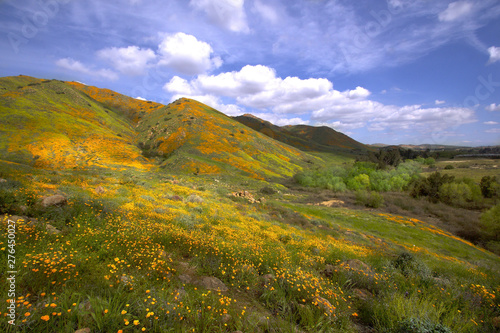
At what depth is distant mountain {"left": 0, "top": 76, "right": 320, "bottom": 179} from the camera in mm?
38719

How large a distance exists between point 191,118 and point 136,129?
69.1ft

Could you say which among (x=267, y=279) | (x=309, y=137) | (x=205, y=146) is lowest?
(x=267, y=279)

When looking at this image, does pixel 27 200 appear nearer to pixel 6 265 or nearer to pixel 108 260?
pixel 6 265

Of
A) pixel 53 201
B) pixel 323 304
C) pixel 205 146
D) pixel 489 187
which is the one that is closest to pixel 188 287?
pixel 323 304

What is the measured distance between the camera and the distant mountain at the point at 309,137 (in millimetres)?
143125

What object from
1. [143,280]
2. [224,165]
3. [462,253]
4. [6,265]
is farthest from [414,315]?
[224,165]

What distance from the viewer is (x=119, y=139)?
55.4 m

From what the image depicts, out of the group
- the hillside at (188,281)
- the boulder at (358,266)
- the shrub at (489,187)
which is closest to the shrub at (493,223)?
the shrub at (489,187)

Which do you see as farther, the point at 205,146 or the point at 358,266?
the point at 205,146

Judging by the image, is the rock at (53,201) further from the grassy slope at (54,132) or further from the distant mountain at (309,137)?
the distant mountain at (309,137)

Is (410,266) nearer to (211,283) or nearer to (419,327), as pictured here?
(419,327)

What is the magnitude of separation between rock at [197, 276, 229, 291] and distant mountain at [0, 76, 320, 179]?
39172 mm

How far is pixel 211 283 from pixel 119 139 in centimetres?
6204

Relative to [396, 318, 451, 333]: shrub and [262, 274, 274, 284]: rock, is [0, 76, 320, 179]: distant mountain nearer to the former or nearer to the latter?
[262, 274, 274, 284]: rock
